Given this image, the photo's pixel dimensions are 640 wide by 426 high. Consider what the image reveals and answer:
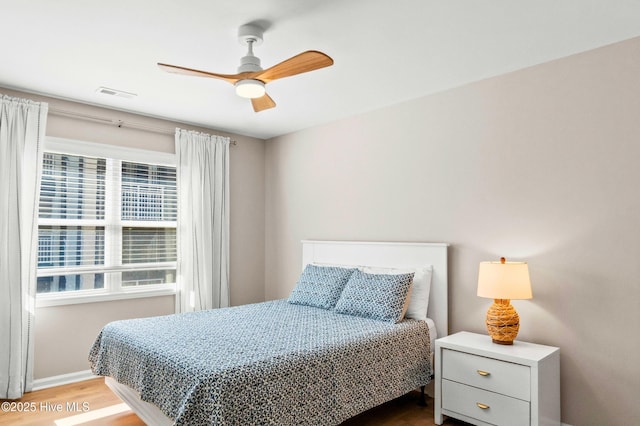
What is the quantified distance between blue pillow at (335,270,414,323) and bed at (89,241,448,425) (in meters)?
0.03

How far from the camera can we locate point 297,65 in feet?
7.94

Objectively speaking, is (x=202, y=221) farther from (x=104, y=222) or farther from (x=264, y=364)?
(x=264, y=364)

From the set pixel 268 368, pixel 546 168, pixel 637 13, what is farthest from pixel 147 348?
pixel 637 13

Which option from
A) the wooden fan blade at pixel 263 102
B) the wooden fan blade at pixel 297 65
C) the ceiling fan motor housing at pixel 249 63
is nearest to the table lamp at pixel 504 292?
the wooden fan blade at pixel 297 65

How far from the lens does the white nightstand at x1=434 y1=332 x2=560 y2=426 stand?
253 centimetres

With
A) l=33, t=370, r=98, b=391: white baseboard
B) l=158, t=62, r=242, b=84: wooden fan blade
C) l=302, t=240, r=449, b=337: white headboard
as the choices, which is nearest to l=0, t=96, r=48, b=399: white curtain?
l=33, t=370, r=98, b=391: white baseboard

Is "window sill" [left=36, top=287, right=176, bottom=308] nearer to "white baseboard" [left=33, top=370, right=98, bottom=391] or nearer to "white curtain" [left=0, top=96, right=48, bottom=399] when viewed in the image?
"white curtain" [left=0, top=96, right=48, bottom=399]

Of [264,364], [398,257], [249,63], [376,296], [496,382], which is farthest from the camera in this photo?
[398,257]

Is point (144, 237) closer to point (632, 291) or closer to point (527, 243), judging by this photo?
point (527, 243)

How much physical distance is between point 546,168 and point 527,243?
533mm

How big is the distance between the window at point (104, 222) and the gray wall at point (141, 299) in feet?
0.39

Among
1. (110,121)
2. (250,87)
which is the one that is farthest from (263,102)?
(110,121)

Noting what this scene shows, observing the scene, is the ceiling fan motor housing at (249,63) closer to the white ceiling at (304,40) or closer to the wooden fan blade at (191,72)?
the wooden fan blade at (191,72)

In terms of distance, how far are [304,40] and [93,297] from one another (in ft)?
9.80
